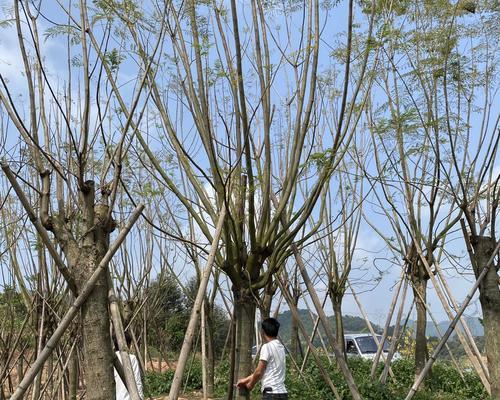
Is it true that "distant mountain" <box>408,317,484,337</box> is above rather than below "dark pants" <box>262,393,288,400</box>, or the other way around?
above

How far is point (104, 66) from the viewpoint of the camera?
388 centimetres

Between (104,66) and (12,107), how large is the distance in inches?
35.5

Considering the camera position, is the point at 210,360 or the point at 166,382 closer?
the point at 210,360

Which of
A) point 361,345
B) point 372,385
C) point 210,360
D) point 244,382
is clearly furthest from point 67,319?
point 361,345

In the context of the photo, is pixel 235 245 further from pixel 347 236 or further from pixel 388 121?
pixel 347 236

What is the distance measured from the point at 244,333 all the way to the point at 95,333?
1.62 m

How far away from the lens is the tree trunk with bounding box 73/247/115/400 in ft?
8.66

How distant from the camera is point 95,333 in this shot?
8.85 feet

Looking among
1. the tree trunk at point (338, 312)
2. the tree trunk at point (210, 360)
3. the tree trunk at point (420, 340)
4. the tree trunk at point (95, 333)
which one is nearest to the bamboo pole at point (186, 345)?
the tree trunk at point (95, 333)

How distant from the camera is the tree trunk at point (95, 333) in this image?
2.64 metres

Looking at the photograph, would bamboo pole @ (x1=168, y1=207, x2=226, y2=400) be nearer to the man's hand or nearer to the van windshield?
the man's hand

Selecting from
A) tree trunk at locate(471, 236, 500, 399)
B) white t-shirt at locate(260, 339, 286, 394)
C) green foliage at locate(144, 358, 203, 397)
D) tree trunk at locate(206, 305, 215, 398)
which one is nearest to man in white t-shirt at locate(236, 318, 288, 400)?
white t-shirt at locate(260, 339, 286, 394)

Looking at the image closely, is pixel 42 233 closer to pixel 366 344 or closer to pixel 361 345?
pixel 361 345

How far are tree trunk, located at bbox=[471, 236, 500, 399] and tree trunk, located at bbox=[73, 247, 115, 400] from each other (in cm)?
336
